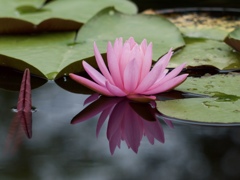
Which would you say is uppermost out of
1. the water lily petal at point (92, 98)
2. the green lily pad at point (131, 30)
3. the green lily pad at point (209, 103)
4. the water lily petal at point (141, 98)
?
the green lily pad at point (209, 103)

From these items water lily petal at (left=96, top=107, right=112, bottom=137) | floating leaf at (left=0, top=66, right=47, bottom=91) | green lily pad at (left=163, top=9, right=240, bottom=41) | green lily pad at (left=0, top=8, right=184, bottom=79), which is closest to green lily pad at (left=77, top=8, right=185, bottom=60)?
green lily pad at (left=0, top=8, right=184, bottom=79)

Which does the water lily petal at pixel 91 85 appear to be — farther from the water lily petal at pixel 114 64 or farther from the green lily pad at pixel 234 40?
the green lily pad at pixel 234 40

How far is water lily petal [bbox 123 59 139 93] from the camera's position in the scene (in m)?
1.50

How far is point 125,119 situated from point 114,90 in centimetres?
11

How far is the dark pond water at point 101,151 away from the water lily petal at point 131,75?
64 mm

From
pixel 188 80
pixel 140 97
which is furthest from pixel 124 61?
pixel 188 80

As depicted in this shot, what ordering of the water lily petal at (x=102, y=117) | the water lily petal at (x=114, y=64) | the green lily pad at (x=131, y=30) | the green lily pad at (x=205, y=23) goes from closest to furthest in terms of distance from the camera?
the water lily petal at (x=102, y=117), the water lily petal at (x=114, y=64), the green lily pad at (x=131, y=30), the green lily pad at (x=205, y=23)

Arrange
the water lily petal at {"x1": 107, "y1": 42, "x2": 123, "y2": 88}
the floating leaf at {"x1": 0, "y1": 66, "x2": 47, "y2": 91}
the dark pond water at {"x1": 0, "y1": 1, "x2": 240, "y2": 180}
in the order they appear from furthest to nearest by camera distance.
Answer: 1. the floating leaf at {"x1": 0, "y1": 66, "x2": 47, "y2": 91}
2. the water lily petal at {"x1": 107, "y1": 42, "x2": 123, "y2": 88}
3. the dark pond water at {"x1": 0, "y1": 1, "x2": 240, "y2": 180}

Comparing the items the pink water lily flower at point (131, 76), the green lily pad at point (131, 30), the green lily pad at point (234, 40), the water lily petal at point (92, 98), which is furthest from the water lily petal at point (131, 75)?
the green lily pad at point (234, 40)

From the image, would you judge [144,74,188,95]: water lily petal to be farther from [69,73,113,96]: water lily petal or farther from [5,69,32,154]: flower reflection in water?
[5,69,32,154]: flower reflection in water

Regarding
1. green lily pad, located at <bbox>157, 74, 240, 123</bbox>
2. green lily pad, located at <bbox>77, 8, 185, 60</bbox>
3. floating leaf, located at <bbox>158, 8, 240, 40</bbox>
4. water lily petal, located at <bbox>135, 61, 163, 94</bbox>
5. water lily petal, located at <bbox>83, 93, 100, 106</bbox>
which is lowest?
floating leaf, located at <bbox>158, 8, 240, 40</bbox>


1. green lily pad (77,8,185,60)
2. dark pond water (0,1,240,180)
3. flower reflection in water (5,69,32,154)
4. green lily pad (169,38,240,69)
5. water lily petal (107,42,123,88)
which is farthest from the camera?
green lily pad (77,8,185,60)

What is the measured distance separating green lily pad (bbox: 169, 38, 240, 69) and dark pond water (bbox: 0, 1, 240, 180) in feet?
1.28

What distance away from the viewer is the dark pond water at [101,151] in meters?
1.20
